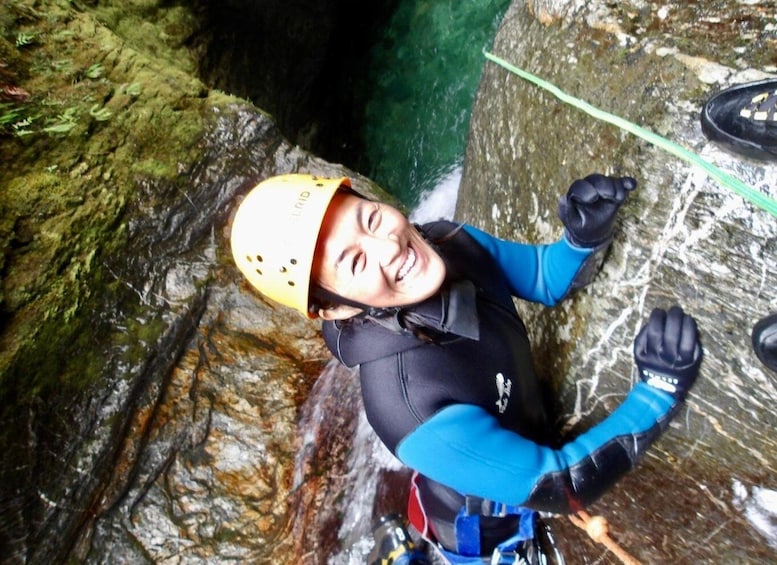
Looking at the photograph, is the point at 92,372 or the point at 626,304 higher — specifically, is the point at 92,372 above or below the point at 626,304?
below

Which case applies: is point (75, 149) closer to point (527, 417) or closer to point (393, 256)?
point (393, 256)

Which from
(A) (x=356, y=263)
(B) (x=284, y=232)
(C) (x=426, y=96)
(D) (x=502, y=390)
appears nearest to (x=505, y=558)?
(D) (x=502, y=390)

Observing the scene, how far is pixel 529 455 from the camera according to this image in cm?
238

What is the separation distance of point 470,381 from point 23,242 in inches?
114

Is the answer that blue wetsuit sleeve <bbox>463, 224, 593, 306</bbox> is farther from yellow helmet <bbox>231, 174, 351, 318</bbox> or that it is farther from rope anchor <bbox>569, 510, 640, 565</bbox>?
rope anchor <bbox>569, 510, 640, 565</bbox>

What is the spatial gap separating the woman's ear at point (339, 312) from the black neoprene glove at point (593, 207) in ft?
3.57

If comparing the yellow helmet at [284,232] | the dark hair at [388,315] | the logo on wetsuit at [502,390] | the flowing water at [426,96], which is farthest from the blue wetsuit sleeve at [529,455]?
the flowing water at [426,96]

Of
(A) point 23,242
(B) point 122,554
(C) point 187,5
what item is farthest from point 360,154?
(B) point 122,554

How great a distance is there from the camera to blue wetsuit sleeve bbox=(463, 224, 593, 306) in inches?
117

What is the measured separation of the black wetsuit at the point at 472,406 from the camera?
2289 mm

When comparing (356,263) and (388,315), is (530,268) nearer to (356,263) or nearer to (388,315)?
(388,315)

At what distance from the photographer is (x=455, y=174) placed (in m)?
6.73

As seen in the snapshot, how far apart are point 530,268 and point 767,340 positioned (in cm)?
117

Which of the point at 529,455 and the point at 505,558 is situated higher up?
the point at 529,455
